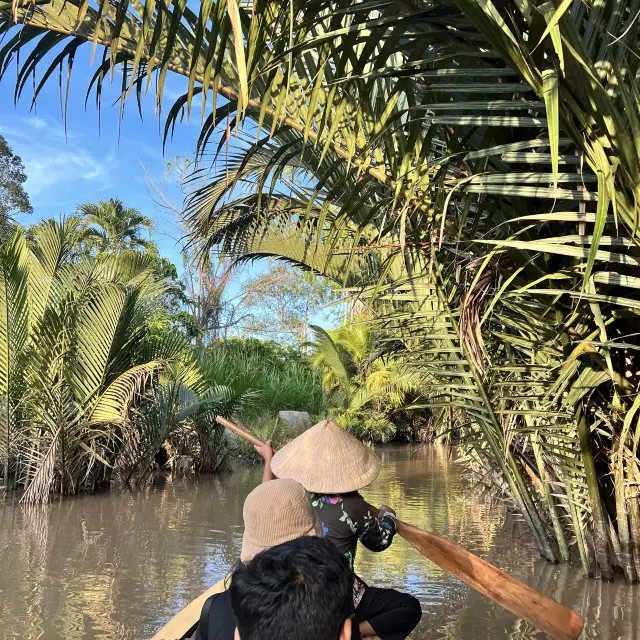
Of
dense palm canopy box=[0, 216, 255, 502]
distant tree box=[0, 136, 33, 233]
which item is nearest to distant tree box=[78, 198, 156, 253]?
distant tree box=[0, 136, 33, 233]

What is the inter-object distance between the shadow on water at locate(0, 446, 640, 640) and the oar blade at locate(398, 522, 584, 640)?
0.95 m

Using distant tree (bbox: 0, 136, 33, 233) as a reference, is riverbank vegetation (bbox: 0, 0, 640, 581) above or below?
below

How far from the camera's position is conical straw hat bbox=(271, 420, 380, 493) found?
277 centimetres

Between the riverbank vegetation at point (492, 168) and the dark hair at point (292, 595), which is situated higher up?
the riverbank vegetation at point (492, 168)

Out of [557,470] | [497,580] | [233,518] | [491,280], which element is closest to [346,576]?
[497,580]

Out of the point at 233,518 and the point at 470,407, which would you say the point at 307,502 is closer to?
the point at 470,407

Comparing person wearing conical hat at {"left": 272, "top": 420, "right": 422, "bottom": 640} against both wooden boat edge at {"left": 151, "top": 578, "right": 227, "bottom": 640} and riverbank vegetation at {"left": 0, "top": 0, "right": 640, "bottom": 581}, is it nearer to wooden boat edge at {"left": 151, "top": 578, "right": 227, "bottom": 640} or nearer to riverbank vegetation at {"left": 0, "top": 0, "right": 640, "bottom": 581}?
wooden boat edge at {"left": 151, "top": 578, "right": 227, "bottom": 640}

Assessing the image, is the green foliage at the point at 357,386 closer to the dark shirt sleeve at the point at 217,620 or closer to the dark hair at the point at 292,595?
the dark shirt sleeve at the point at 217,620

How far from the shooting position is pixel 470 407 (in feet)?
15.4

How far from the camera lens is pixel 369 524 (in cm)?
279

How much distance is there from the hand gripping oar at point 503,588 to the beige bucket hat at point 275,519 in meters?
1.29

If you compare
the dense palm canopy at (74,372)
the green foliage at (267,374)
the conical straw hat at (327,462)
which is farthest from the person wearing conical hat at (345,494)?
the green foliage at (267,374)

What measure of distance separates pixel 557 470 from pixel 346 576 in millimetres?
3820

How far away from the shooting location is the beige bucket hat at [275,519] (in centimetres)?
181
